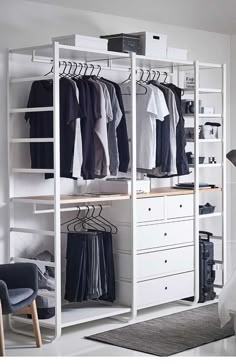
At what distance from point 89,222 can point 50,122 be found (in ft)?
3.54

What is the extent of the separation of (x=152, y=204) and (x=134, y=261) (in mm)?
482

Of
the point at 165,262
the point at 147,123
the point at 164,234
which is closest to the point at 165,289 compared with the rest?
the point at 165,262

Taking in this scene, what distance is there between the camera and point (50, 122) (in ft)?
14.0

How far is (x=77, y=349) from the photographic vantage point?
395 centimetres

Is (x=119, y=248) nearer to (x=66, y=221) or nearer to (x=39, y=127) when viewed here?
(x=66, y=221)

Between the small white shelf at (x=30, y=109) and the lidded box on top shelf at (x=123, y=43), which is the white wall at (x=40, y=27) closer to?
the small white shelf at (x=30, y=109)

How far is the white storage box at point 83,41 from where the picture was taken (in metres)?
4.22

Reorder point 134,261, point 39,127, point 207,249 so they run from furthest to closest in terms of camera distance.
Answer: point 207,249
point 134,261
point 39,127

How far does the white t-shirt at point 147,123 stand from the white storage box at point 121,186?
146mm

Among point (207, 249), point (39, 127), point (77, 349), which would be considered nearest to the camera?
point (77, 349)

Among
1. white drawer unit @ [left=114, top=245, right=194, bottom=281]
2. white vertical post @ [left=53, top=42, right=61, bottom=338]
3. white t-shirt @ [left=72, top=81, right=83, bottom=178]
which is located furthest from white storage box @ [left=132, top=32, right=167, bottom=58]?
white drawer unit @ [left=114, top=245, right=194, bottom=281]

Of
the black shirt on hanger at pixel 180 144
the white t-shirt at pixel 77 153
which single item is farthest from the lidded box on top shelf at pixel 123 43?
the white t-shirt at pixel 77 153

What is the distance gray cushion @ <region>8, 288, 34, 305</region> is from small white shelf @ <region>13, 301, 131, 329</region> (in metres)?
0.43

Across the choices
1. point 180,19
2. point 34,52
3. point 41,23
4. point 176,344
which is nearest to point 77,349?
point 176,344
